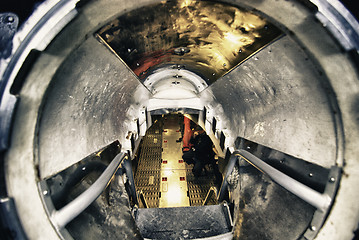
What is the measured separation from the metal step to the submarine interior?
0.03 ft

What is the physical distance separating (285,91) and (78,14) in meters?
1.40

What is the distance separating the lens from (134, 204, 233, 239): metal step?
1.81 metres

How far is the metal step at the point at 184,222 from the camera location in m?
1.81

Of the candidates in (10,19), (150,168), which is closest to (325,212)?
(10,19)

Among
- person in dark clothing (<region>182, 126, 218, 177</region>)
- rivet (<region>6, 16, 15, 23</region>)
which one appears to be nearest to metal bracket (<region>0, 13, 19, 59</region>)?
rivet (<region>6, 16, 15, 23</region>)

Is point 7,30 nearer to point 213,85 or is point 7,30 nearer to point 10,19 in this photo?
point 10,19

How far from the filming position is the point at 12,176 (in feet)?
2.61

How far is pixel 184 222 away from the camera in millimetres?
1912

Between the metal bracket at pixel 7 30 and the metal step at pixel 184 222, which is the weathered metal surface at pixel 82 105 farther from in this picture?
the metal step at pixel 184 222

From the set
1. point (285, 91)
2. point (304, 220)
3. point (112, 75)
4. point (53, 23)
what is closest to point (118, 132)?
point (112, 75)

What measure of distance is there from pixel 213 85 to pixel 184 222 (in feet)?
5.30

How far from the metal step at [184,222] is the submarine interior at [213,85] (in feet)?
0.03

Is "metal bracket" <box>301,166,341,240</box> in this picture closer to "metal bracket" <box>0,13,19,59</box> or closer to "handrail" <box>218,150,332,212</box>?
"handrail" <box>218,150,332,212</box>

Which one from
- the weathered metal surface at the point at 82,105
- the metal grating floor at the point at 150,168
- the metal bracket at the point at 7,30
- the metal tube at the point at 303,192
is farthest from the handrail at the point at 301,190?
the metal grating floor at the point at 150,168
